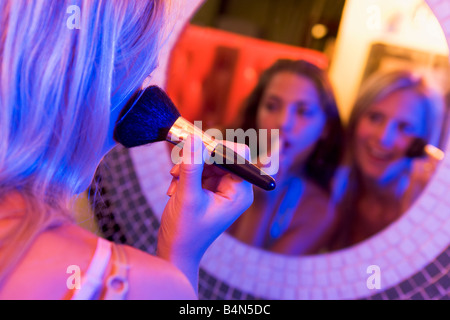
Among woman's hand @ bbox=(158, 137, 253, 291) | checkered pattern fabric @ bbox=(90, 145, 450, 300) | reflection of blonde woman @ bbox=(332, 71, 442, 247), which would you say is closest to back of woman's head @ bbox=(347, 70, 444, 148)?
reflection of blonde woman @ bbox=(332, 71, 442, 247)

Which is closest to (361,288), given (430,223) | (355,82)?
(430,223)

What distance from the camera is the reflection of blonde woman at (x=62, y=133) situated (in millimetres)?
338

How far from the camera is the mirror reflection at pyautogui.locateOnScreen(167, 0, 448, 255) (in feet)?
1.69

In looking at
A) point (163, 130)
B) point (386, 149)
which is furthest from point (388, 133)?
point (163, 130)

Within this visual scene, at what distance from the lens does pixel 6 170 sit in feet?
1.20

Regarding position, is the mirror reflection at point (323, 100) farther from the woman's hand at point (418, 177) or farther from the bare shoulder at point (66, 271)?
the bare shoulder at point (66, 271)

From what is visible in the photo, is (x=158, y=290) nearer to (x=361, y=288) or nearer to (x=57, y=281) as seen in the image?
(x=57, y=281)

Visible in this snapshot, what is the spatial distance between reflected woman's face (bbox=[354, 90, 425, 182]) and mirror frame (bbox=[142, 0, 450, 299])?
0.04 meters

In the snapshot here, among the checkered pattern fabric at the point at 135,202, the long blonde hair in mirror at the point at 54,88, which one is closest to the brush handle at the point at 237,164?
the long blonde hair in mirror at the point at 54,88

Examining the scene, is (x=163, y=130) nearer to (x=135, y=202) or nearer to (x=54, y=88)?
(x=54, y=88)

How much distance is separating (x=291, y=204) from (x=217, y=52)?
Result: 0.22 m

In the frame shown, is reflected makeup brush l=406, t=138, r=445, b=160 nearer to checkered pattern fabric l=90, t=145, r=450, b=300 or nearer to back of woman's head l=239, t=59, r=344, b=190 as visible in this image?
back of woman's head l=239, t=59, r=344, b=190

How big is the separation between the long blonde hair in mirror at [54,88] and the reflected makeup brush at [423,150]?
12.3 inches

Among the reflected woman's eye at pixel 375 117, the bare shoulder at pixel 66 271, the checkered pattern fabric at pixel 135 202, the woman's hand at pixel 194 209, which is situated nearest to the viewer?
the bare shoulder at pixel 66 271
